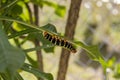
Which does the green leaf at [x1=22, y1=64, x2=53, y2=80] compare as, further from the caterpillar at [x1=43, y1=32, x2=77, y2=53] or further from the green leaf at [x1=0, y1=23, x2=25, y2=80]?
the green leaf at [x1=0, y1=23, x2=25, y2=80]

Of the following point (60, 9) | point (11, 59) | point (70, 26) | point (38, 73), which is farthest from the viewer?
point (60, 9)

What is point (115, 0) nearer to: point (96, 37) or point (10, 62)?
point (96, 37)

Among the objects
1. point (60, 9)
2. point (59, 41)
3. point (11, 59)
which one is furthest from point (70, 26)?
point (11, 59)

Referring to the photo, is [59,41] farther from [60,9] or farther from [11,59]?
[60,9]

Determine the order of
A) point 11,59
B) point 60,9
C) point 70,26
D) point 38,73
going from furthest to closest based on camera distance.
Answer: point 60,9 < point 70,26 < point 38,73 < point 11,59

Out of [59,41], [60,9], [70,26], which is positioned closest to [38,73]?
[59,41]

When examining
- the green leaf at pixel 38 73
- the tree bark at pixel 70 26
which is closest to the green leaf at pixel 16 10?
the tree bark at pixel 70 26

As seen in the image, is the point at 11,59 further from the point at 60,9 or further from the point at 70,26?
the point at 60,9

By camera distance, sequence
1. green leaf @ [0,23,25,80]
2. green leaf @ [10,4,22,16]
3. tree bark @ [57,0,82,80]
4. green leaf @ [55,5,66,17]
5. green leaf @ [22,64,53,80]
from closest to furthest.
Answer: green leaf @ [0,23,25,80] → green leaf @ [22,64,53,80] → tree bark @ [57,0,82,80] → green leaf @ [10,4,22,16] → green leaf @ [55,5,66,17]

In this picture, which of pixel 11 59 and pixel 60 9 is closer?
pixel 11 59

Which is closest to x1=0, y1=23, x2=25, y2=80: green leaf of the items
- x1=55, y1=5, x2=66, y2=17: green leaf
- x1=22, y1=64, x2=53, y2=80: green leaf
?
x1=22, y1=64, x2=53, y2=80: green leaf

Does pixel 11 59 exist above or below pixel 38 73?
above

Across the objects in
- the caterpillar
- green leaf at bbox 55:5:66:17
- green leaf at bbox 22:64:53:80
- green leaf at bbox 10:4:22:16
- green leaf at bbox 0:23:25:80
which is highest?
green leaf at bbox 0:23:25:80
